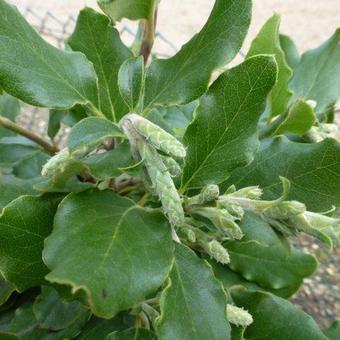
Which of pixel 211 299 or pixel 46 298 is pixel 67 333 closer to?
pixel 46 298

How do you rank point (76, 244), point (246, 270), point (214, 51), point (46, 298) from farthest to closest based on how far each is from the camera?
1. point (246, 270)
2. point (46, 298)
3. point (214, 51)
4. point (76, 244)

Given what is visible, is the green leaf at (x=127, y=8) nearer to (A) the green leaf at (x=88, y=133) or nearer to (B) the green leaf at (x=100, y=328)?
(A) the green leaf at (x=88, y=133)

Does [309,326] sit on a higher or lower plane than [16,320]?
higher

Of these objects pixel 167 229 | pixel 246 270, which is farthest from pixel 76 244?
pixel 246 270

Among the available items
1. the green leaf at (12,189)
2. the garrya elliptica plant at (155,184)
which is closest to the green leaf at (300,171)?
the garrya elliptica plant at (155,184)

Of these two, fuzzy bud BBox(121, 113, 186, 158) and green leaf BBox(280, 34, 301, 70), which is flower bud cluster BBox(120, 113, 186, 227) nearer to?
fuzzy bud BBox(121, 113, 186, 158)

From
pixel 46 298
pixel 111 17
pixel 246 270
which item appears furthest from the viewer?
pixel 246 270
